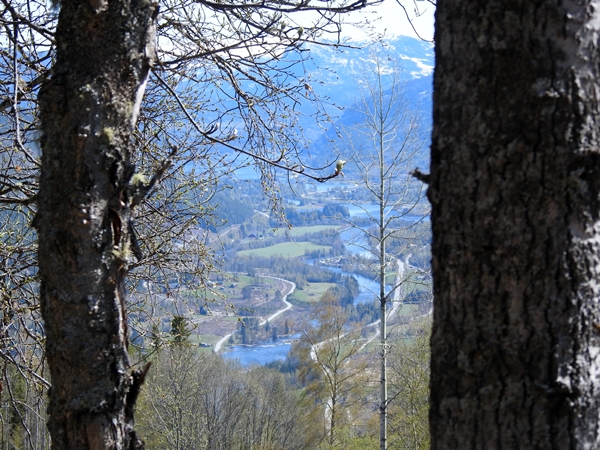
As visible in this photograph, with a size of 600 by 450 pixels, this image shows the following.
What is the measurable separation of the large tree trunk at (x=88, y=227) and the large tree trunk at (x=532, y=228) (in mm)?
1200

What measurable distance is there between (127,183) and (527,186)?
4.34 ft

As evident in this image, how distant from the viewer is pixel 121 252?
190 cm

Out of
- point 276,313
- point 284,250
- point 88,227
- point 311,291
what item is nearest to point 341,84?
point 88,227

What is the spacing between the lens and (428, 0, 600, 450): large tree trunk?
113 centimetres

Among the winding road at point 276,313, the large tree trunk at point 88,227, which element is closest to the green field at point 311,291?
the winding road at point 276,313

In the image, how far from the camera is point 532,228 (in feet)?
3.73

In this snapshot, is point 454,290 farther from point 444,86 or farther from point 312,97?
point 312,97

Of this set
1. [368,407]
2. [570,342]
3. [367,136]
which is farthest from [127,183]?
[368,407]

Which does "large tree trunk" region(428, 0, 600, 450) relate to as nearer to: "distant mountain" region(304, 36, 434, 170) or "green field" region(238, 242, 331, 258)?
"distant mountain" region(304, 36, 434, 170)

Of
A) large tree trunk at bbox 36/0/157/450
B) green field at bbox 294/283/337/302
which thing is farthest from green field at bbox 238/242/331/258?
large tree trunk at bbox 36/0/157/450

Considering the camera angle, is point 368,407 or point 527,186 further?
point 368,407

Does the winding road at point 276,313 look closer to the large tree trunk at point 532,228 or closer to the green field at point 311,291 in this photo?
the green field at point 311,291

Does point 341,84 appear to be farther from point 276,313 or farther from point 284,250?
point 284,250

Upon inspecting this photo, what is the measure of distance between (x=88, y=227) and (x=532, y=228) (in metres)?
1.37
